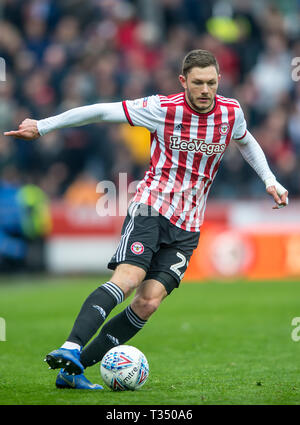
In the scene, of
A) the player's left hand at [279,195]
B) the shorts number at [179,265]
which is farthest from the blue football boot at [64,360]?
the player's left hand at [279,195]

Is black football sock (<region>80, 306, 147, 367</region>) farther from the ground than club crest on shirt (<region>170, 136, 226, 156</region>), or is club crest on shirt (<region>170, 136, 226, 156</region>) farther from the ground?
club crest on shirt (<region>170, 136, 226, 156</region>)

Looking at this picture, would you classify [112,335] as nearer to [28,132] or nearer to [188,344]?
[28,132]

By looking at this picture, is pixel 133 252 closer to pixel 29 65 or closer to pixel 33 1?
pixel 29 65

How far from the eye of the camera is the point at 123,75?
52.3ft

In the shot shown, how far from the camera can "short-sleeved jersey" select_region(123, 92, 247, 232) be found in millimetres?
5973

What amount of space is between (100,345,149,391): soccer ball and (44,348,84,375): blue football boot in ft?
1.42

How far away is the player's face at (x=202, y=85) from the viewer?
5.82 meters

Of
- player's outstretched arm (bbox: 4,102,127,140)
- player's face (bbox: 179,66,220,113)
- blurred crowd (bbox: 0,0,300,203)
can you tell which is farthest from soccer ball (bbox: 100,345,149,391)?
blurred crowd (bbox: 0,0,300,203)

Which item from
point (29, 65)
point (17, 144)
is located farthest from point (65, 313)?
point (29, 65)

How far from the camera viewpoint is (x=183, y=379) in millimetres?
6109

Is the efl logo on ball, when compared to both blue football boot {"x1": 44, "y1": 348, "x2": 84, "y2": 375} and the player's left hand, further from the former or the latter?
the player's left hand

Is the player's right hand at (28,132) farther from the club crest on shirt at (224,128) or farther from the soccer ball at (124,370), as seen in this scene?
the soccer ball at (124,370)

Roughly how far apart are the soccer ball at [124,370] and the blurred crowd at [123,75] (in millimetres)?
9410

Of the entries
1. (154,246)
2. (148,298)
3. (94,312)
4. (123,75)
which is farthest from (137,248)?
(123,75)
